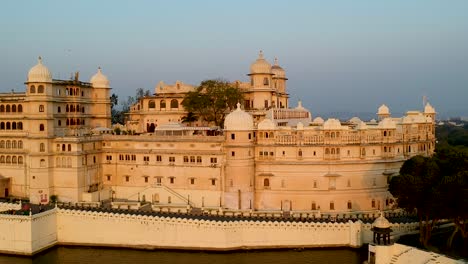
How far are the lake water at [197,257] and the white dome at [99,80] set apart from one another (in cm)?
2274

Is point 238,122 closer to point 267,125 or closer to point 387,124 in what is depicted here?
point 267,125

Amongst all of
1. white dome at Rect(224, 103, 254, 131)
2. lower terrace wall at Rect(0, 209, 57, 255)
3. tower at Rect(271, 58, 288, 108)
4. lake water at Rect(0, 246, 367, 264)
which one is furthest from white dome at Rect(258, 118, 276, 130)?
lower terrace wall at Rect(0, 209, 57, 255)

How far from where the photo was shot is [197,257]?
40.2m

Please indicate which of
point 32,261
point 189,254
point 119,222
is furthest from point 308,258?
point 32,261

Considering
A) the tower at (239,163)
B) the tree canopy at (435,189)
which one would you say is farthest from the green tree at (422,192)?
the tower at (239,163)

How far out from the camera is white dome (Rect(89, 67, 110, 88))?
59566 millimetres

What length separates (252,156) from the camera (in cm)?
4841

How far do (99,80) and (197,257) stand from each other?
27406 mm

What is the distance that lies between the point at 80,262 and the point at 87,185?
13.1 metres

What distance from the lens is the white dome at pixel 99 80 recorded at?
195 feet

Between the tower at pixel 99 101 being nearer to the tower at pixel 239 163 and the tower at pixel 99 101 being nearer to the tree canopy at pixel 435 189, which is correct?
the tower at pixel 239 163

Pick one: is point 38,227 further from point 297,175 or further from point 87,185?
point 297,175

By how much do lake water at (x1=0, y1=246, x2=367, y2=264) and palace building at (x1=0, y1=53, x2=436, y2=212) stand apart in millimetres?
7208

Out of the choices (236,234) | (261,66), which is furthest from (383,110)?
(236,234)
